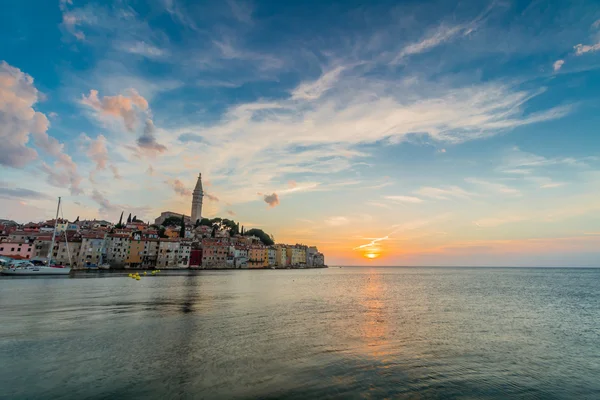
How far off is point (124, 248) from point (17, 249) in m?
28.2

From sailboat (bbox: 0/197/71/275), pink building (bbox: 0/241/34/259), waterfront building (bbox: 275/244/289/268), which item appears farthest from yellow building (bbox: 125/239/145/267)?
waterfront building (bbox: 275/244/289/268)

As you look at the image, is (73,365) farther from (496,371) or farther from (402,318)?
(402,318)

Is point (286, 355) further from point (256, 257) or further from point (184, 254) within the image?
point (256, 257)

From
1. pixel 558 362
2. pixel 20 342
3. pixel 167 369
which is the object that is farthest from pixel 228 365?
pixel 558 362

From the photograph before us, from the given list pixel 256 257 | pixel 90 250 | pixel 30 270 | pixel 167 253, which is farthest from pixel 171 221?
pixel 30 270

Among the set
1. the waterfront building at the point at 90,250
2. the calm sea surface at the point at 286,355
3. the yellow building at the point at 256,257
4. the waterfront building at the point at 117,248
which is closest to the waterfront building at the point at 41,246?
the waterfront building at the point at 90,250

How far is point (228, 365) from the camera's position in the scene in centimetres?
1372

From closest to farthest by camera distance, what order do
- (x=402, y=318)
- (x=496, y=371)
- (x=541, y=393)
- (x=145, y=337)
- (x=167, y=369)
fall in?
1. (x=541, y=393)
2. (x=167, y=369)
3. (x=496, y=371)
4. (x=145, y=337)
5. (x=402, y=318)

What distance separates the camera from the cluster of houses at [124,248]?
298 feet

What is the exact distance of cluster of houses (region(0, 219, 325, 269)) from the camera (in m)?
90.8

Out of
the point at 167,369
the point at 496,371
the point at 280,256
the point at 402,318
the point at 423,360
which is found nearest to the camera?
the point at 167,369

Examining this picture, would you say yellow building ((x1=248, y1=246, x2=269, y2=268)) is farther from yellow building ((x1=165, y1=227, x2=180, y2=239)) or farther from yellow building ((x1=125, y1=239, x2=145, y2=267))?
yellow building ((x1=125, y1=239, x2=145, y2=267))

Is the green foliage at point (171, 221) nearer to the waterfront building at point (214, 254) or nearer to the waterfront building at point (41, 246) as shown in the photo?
the waterfront building at point (214, 254)

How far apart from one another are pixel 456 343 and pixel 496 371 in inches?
181
